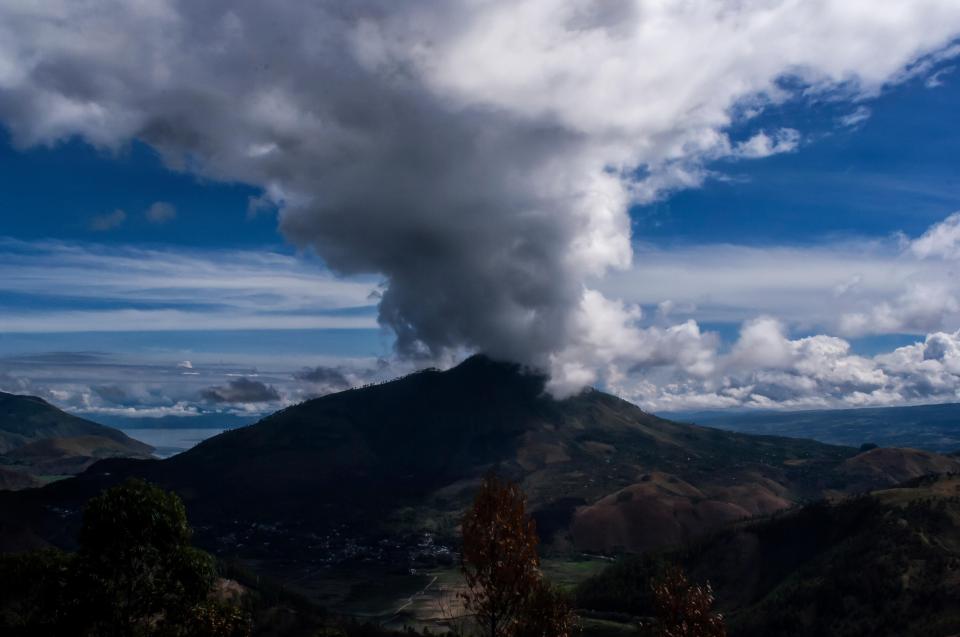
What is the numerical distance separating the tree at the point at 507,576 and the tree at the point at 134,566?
1731cm

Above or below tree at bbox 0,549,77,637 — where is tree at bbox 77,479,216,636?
above

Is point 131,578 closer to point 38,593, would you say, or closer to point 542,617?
point 38,593

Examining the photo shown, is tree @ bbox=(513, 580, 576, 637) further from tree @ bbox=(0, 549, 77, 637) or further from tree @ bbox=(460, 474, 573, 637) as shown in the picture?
tree @ bbox=(0, 549, 77, 637)

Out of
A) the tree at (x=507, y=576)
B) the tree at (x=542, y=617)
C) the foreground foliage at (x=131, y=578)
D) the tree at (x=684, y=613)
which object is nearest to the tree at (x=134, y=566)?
the foreground foliage at (x=131, y=578)

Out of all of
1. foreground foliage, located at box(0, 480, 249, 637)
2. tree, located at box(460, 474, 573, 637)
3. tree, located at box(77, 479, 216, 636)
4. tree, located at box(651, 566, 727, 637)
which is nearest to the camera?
tree, located at box(460, 474, 573, 637)

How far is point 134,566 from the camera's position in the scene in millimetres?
43281

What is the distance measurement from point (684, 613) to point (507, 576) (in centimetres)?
998

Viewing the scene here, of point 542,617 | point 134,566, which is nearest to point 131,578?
point 134,566

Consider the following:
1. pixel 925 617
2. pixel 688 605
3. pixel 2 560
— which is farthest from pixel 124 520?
pixel 925 617

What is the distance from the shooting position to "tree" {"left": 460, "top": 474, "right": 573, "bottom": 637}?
3700cm

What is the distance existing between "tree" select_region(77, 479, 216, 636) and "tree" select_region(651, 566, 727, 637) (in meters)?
26.0

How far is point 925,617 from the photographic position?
185500 mm

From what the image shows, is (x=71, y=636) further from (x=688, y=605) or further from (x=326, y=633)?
(x=688, y=605)

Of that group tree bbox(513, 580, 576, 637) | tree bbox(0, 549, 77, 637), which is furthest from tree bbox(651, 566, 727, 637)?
tree bbox(0, 549, 77, 637)
